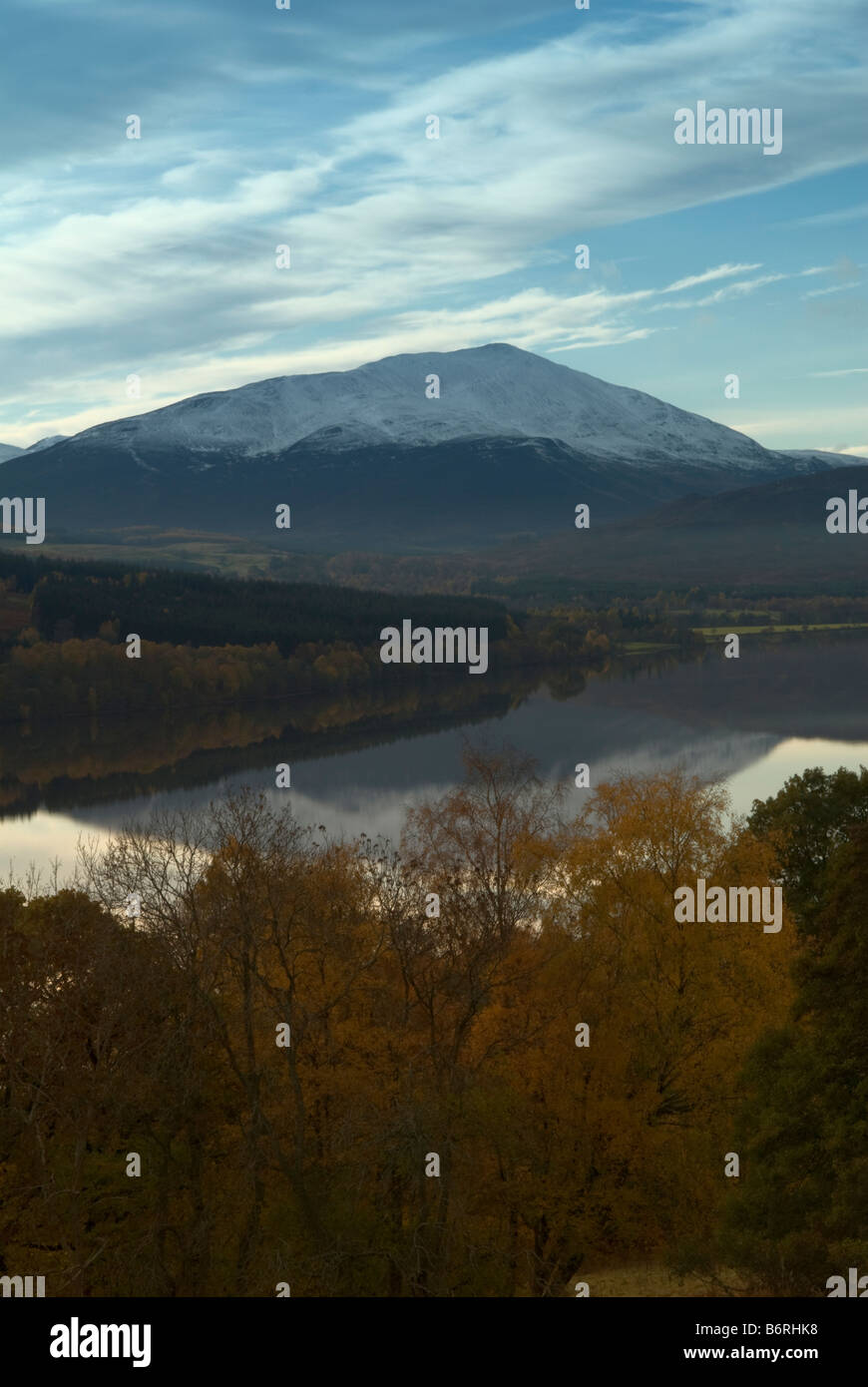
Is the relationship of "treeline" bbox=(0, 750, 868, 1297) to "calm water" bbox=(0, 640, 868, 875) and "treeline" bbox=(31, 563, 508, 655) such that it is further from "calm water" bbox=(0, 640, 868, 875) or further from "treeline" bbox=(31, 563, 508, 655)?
"treeline" bbox=(31, 563, 508, 655)

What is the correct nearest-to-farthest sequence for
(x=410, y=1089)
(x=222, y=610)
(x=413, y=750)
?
(x=410, y=1089), (x=413, y=750), (x=222, y=610)

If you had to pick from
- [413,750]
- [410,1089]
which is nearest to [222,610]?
[413,750]

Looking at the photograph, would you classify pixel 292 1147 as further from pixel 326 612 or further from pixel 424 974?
pixel 326 612

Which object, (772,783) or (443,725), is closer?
(772,783)

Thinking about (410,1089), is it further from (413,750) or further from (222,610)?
(222,610)

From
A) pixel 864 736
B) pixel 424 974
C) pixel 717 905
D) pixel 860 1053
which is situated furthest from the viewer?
pixel 864 736

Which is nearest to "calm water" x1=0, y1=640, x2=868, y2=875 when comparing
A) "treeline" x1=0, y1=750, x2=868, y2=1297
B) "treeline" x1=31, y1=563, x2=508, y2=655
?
"treeline" x1=0, y1=750, x2=868, y2=1297

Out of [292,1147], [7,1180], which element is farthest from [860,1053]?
[7,1180]
